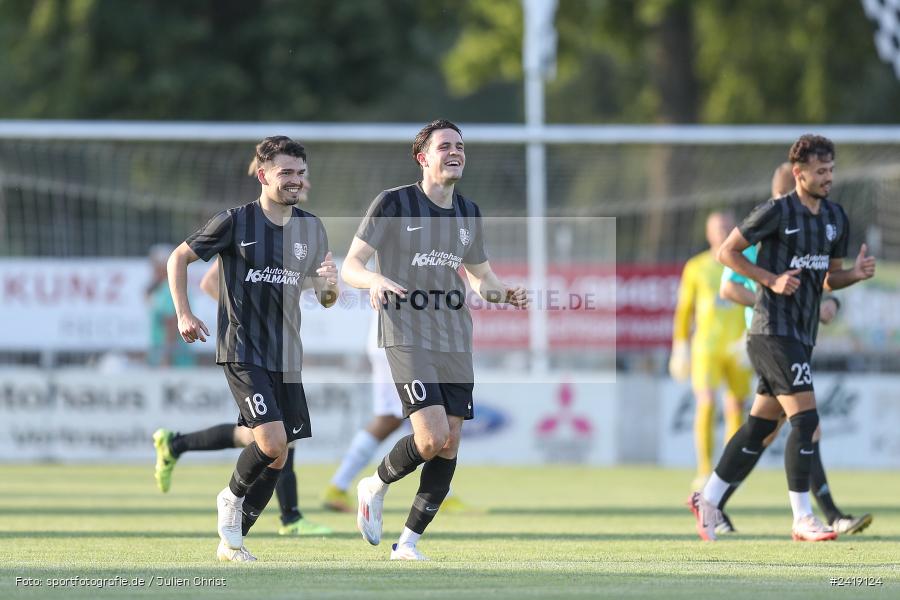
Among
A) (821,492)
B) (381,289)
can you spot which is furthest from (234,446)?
(821,492)

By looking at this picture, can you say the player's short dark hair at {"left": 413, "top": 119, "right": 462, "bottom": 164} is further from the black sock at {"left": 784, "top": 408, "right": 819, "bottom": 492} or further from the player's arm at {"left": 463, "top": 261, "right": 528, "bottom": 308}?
the black sock at {"left": 784, "top": 408, "right": 819, "bottom": 492}

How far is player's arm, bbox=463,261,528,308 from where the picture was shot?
7938 mm

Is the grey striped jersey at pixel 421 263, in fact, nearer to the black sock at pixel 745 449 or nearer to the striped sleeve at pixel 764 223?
the striped sleeve at pixel 764 223

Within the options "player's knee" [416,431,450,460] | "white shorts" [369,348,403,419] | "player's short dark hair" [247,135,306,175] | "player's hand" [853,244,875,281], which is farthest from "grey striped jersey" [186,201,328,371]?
"white shorts" [369,348,403,419]

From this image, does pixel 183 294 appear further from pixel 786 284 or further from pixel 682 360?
pixel 682 360

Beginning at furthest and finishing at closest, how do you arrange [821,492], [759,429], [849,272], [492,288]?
[821,492]
[759,429]
[849,272]
[492,288]

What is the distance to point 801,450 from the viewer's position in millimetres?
9305

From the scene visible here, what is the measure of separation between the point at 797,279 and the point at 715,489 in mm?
1398

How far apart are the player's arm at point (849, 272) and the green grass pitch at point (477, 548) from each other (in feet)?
5.00

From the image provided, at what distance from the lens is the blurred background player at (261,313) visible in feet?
25.8

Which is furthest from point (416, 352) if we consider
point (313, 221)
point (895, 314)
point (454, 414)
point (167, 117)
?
point (167, 117)

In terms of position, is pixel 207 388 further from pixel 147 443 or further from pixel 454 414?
pixel 454 414

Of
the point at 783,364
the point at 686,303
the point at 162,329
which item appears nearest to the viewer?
the point at 783,364

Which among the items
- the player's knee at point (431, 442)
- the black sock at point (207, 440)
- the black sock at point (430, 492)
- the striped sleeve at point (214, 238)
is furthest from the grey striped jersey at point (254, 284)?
the black sock at point (207, 440)
